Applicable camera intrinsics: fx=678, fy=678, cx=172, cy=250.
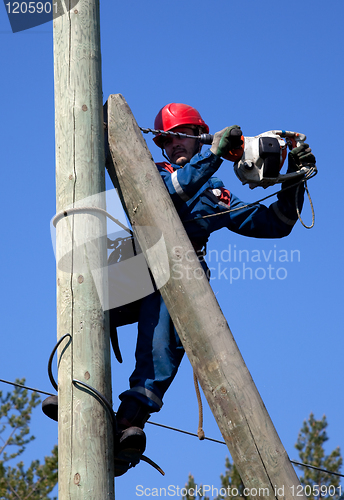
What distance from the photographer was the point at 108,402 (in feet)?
9.08

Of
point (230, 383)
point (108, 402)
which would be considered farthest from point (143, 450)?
point (230, 383)

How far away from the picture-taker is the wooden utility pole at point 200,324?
104 inches

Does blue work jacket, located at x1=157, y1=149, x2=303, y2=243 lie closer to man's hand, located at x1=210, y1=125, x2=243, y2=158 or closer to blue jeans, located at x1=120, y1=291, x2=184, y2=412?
man's hand, located at x1=210, y1=125, x2=243, y2=158

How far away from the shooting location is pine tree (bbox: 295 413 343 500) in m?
13.7

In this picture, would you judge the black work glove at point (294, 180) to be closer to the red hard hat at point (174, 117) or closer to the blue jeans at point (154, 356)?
the red hard hat at point (174, 117)

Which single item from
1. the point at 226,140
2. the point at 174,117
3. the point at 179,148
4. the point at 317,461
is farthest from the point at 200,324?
the point at 317,461

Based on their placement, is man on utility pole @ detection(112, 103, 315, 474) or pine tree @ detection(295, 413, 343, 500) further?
pine tree @ detection(295, 413, 343, 500)

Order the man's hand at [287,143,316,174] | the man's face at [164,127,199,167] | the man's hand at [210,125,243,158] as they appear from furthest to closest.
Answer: the man's face at [164,127,199,167] < the man's hand at [287,143,316,174] < the man's hand at [210,125,243,158]

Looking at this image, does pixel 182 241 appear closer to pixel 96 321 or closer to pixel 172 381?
pixel 96 321

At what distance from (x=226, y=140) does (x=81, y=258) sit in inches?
A: 41.7

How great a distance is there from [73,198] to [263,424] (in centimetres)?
124

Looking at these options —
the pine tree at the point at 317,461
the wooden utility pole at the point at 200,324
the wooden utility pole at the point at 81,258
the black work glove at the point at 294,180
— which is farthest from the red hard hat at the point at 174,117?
the pine tree at the point at 317,461

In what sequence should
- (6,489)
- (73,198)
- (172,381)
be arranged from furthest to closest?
(6,489) → (172,381) → (73,198)

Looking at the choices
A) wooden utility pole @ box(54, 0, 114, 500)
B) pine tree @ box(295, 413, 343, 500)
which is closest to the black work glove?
wooden utility pole @ box(54, 0, 114, 500)
